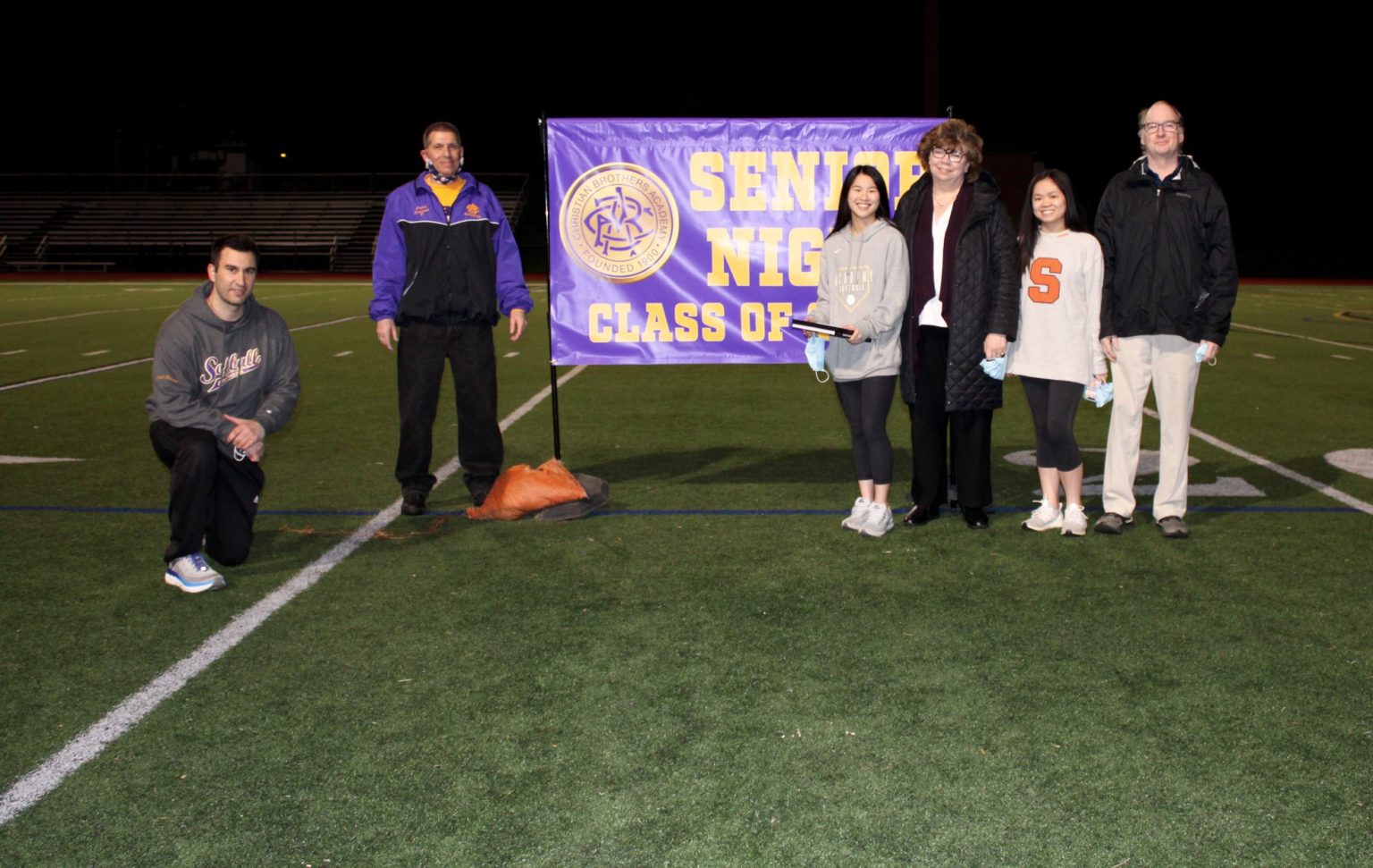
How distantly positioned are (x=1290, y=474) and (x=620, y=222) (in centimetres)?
389

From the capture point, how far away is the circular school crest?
6.50 meters

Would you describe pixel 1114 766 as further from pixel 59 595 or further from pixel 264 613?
pixel 59 595

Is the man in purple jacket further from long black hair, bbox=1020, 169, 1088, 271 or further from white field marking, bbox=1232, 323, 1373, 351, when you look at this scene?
white field marking, bbox=1232, 323, 1373, 351

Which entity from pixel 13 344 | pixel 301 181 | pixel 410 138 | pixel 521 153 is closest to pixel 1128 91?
pixel 521 153

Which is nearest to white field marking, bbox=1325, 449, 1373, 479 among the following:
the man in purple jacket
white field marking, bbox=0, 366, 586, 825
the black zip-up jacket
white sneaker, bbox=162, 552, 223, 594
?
the black zip-up jacket

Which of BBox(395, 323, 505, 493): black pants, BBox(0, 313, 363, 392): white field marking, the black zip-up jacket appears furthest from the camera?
BBox(0, 313, 363, 392): white field marking

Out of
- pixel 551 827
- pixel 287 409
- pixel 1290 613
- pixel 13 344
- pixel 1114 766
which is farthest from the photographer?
pixel 13 344

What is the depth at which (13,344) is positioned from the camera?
47.9ft

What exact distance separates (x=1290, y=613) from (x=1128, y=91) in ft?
133

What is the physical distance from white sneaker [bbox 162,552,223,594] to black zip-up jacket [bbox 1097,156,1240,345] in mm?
3836

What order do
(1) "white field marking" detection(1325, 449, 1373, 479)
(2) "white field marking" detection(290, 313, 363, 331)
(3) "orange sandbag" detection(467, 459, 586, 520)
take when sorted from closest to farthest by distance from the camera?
(3) "orange sandbag" detection(467, 459, 586, 520)
(1) "white field marking" detection(1325, 449, 1373, 479)
(2) "white field marking" detection(290, 313, 363, 331)

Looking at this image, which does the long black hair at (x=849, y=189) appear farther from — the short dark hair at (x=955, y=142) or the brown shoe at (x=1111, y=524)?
the brown shoe at (x=1111, y=524)

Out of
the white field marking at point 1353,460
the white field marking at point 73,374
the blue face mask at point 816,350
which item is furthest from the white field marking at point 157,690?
the white field marking at point 73,374

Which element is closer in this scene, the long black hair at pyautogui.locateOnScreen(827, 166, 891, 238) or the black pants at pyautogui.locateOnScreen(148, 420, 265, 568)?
the black pants at pyautogui.locateOnScreen(148, 420, 265, 568)
